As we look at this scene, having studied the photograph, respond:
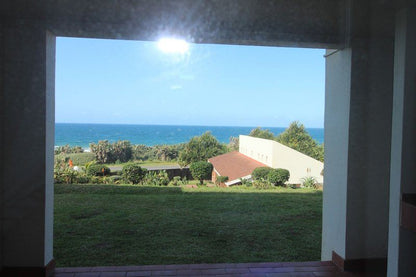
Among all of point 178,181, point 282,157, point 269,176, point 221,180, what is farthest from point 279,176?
point 178,181

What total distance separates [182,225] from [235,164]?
2.88ft

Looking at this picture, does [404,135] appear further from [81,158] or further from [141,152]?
[81,158]

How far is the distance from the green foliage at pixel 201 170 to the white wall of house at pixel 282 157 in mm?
451

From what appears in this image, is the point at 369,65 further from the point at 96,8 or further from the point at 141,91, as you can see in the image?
the point at 141,91

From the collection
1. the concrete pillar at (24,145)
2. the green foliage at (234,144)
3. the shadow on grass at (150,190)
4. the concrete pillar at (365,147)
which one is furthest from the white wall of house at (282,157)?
the concrete pillar at (24,145)

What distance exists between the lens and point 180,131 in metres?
2.83

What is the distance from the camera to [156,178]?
133 inches

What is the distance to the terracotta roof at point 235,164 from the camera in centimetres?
308

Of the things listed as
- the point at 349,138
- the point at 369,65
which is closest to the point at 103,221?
the point at 349,138

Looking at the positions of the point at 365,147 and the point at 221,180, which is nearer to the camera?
the point at 365,147

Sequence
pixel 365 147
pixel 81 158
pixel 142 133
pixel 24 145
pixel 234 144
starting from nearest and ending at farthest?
pixel 24 145 → pixel 365 147 → pixel 142 133 → pixel 81 158 → pixel 234 144

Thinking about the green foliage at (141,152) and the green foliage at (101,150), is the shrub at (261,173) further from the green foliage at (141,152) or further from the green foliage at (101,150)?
the green foliage at (101,150)

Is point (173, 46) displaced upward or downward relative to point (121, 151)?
upward

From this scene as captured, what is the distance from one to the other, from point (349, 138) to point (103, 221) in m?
2.30
